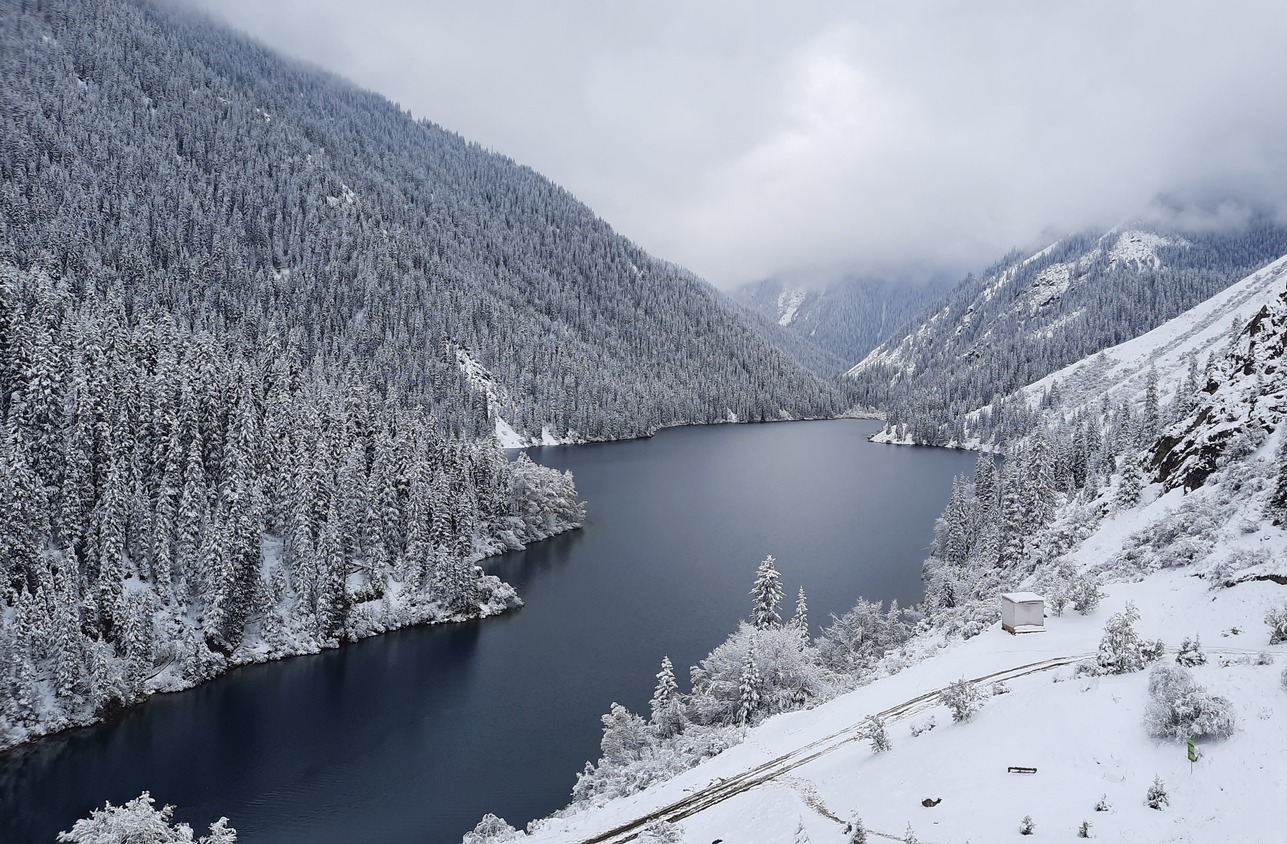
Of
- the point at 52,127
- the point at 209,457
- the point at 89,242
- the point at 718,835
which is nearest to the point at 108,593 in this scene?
the point at 209,457

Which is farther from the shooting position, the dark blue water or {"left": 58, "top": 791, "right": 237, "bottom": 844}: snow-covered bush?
the dark blue water

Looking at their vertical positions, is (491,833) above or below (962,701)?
below

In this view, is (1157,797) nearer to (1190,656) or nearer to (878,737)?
(1190,656)

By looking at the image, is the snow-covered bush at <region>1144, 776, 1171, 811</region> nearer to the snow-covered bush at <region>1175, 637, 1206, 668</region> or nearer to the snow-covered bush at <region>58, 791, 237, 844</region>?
the snow-covered bush at <region>1175, 637, 1206, 668</region>

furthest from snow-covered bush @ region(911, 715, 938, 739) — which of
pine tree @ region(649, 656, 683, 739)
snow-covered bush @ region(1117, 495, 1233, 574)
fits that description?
pine tree @ region(649, 656, 683, 739)

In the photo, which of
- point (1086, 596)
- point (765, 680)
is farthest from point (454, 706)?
point (1086, 596)

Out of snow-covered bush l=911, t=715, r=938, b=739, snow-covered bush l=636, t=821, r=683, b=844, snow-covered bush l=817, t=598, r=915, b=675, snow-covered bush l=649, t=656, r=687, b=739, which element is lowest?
snow-covered bush l=649, t=656, r=687, b=739

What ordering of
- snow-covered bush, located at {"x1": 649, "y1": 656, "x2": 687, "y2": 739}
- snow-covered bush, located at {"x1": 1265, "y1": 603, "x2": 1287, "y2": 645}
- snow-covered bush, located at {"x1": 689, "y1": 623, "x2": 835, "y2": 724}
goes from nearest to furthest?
snow-covered bush, located at {"x1": 1265, "y1": 603, "x2": 1287, "y2": 645} < snow-covered bush, located at {"x1": 689, "y1": 623, "x2": 835, "y2": 724} < snow-covered bush, located at {"x1": 649, "y1": 656, "x2": 687, "y2": 739}
